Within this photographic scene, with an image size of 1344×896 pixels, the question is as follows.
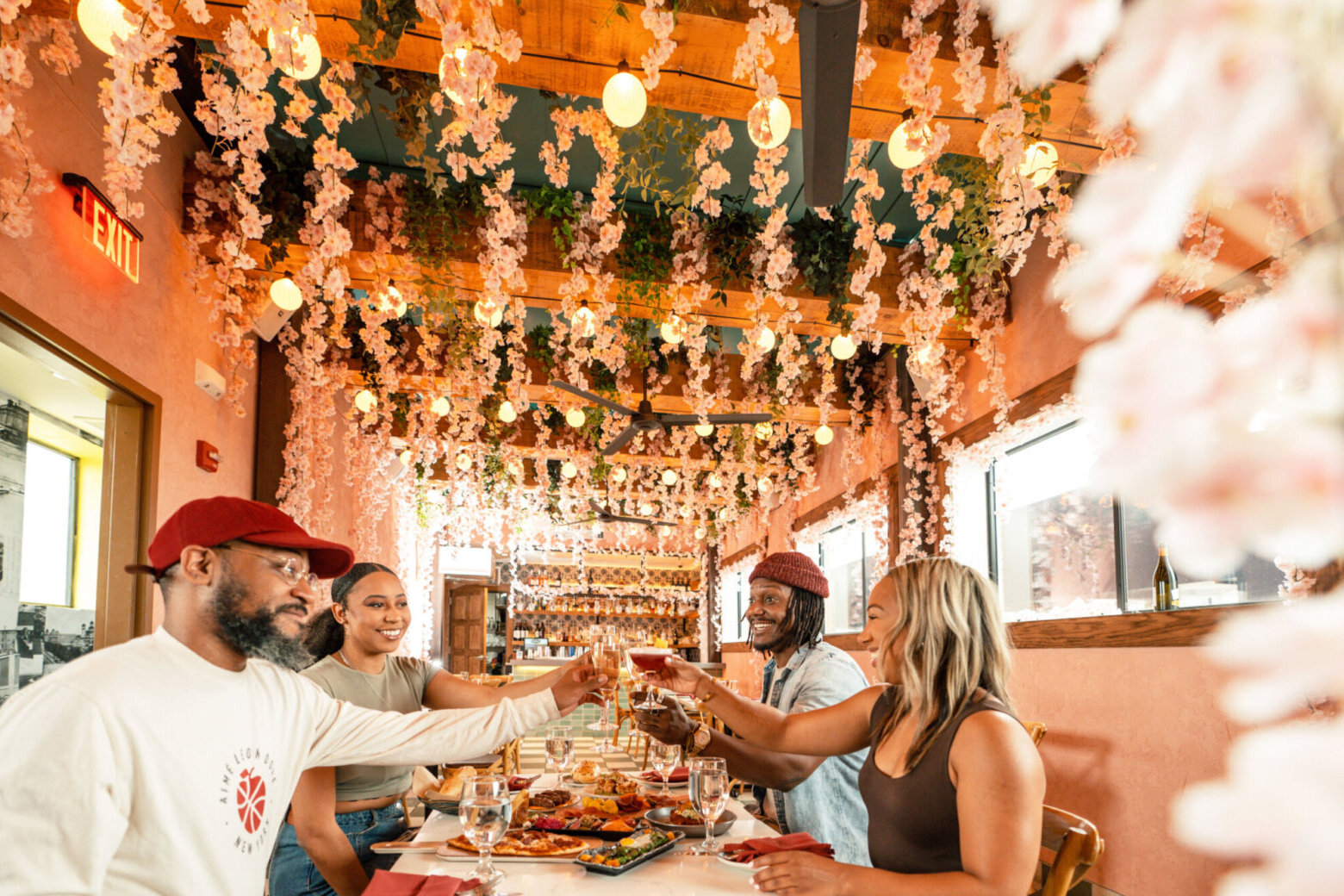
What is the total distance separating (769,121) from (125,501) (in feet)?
11.5

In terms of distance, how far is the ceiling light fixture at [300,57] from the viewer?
289 centimetres

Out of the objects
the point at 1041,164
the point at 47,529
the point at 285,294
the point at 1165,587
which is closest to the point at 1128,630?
the point at 1165,587

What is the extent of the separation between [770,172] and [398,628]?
2.45 meters

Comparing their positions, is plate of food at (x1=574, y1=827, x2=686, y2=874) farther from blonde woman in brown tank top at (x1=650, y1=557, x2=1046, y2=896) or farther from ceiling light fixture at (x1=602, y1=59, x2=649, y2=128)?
ceiling light fixture at (x1=602, y1=59, x2=649, y2=128)

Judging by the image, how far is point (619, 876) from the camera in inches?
83.2

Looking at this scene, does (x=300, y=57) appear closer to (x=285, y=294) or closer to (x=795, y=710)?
(x=285, y=294)

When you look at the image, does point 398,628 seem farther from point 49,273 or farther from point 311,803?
point 49,273

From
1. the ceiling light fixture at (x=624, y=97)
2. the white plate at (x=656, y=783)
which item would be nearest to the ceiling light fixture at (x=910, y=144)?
the ceiling light fixture at (x=624, y=97)

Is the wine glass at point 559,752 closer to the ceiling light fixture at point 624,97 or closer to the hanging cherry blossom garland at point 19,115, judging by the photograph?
the ceiling light fixture at point 624,97

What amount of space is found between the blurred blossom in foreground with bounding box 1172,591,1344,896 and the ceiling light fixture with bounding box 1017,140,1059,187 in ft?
12.8

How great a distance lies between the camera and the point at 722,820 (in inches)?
102

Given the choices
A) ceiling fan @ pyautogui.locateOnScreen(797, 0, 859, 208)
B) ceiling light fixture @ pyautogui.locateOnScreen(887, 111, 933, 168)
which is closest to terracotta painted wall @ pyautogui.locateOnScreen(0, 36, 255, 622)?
ceiling fan @ pyautogui.locateOnScreen(797, 0, 859, 208)

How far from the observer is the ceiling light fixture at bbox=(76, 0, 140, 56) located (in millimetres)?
2992

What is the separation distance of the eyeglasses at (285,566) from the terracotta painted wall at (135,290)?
182 cm
